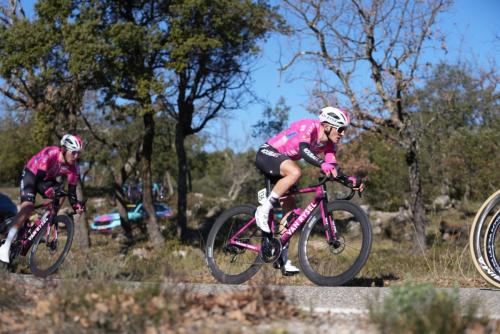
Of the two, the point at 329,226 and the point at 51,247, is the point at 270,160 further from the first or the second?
the point at 51,247

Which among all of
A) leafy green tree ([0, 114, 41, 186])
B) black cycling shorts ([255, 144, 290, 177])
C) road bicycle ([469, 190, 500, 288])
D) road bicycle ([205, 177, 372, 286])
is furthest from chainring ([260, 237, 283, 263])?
leafy green tree ([0, 114, 41, 186])

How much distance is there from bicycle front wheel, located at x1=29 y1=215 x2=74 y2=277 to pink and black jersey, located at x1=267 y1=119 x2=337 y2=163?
3022 mm

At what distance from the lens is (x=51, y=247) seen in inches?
324

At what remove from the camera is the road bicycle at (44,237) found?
811cm

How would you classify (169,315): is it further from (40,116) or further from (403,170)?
(403,170)

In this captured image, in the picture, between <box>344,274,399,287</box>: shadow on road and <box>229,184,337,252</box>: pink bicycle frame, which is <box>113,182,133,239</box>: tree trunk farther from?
<box>344,274,399,287</box>: shadow on road

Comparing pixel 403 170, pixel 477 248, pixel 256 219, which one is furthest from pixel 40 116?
pixel 403 170

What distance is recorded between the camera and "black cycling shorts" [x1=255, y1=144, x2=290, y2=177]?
6.75m

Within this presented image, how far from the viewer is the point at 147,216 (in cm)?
2678

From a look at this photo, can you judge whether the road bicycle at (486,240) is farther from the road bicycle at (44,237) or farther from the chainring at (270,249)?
the road bicycle at (44,237)

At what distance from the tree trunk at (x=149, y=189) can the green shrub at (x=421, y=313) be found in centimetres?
2277

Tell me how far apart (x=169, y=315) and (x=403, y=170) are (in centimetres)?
3966

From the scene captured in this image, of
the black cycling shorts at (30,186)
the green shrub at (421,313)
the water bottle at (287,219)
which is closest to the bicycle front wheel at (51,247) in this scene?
the black cycling shorts at (30,186)

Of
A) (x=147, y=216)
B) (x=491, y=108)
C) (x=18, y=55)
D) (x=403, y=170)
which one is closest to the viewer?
(x=18, y=55)
